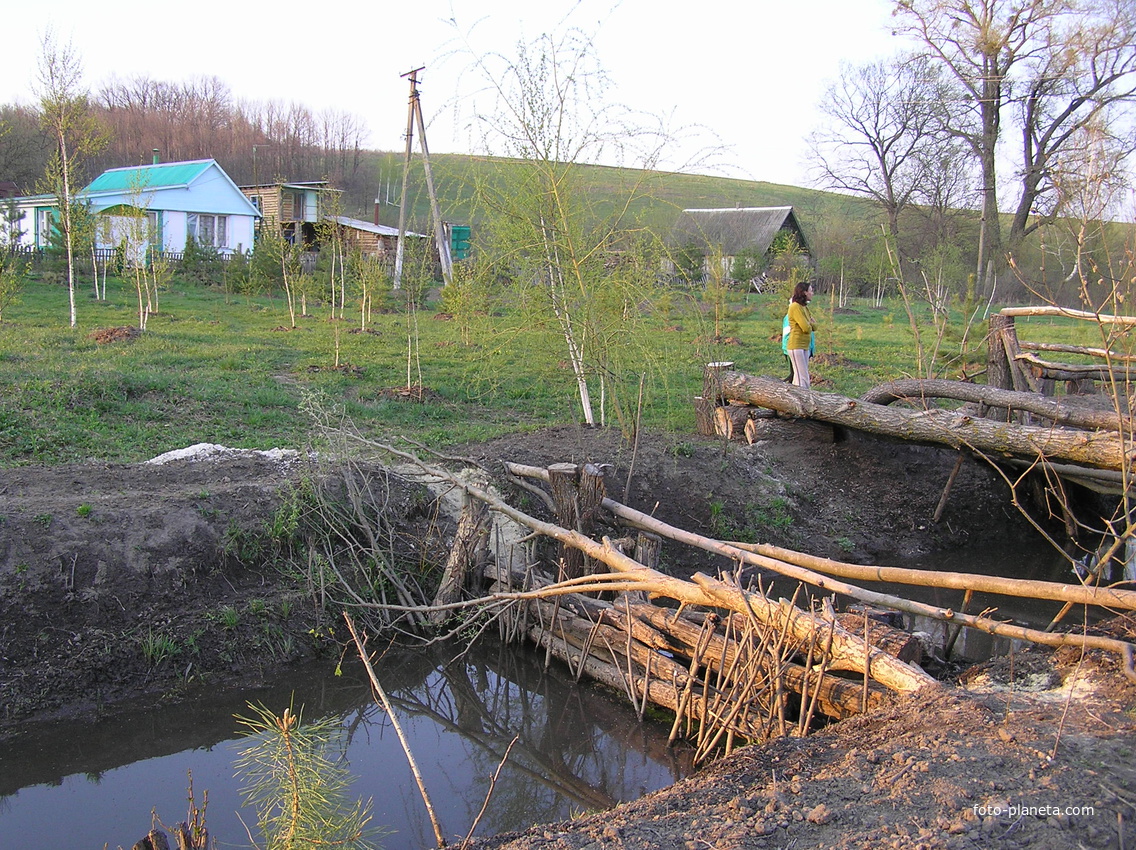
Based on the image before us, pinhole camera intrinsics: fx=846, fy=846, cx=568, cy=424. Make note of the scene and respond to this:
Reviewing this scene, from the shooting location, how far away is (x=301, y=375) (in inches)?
464

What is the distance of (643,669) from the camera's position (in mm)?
5289

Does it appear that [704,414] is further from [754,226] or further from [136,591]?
[754,226]

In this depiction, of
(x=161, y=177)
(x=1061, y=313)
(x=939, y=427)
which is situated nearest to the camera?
(x=1061, y=313)

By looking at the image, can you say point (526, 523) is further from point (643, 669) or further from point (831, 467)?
point (831, 467)

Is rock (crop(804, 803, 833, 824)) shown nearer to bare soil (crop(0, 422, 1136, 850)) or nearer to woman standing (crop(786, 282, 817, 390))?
bare soil (crop(0, 422, 1136, 850))

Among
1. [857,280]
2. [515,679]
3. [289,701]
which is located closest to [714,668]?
[515,679]

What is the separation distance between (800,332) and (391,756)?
22.7 ft

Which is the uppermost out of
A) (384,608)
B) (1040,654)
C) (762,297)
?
(762,297)

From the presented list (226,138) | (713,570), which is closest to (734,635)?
(713,570)

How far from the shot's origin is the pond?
4.23 meters

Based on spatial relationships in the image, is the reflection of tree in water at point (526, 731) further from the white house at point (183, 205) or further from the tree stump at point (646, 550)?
the white house at point (183, 205)

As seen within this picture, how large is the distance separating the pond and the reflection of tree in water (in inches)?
0.4

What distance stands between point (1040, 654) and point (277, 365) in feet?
35.1

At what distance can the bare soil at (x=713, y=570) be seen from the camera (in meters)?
2.94
